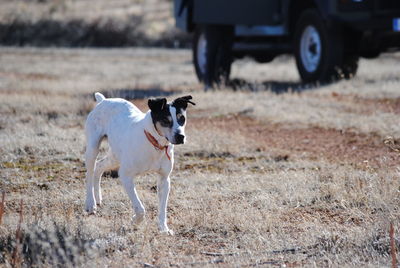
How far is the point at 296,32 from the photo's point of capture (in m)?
16.8

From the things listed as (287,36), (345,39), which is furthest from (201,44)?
(345,39)

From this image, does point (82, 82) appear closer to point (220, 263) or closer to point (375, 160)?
point (375, 160)

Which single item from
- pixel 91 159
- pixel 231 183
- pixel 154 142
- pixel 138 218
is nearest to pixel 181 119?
pixel 154 142

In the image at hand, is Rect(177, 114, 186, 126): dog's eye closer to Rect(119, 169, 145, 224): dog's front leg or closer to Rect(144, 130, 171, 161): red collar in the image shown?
Rect(144, 130, 171, 161): red collar

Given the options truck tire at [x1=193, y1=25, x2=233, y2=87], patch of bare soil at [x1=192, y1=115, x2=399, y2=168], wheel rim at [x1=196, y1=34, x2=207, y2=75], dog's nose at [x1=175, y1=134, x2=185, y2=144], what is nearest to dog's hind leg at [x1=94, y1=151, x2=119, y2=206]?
dog's nose at [x1=175, y1=134, x2=185, y2=144]

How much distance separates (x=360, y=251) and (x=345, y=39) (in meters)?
10.7

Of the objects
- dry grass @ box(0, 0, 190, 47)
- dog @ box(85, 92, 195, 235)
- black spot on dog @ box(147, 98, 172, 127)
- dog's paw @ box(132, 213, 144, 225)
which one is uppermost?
black spot on dog @ box(147, 98, 172, 127)

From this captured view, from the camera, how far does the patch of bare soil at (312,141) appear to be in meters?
10.4

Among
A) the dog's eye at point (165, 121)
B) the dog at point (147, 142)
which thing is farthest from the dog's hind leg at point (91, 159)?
the dog's eye at point (165, 121)

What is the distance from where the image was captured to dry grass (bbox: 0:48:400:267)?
20.5 feet

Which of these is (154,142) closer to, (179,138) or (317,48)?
(179,138)

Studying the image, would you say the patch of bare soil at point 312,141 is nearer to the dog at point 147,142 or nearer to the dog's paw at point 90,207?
the dog at point 147,142

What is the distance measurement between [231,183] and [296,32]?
8.53 m

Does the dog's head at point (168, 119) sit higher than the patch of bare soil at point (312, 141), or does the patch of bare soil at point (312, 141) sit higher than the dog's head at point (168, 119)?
the dog's head at point (168, 119)
